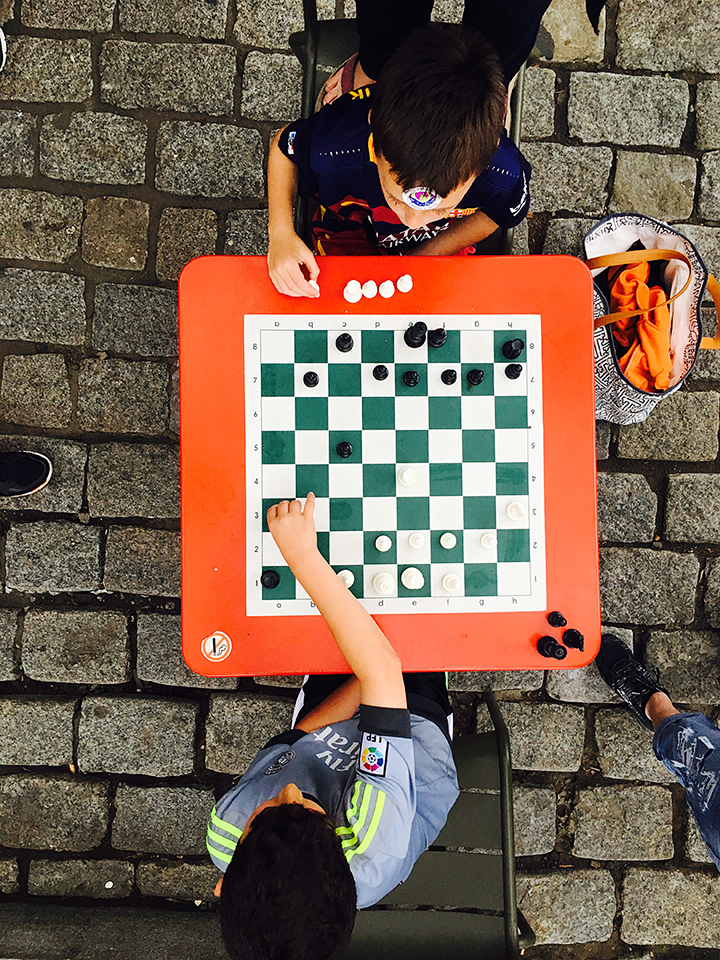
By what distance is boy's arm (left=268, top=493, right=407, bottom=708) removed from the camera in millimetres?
1599

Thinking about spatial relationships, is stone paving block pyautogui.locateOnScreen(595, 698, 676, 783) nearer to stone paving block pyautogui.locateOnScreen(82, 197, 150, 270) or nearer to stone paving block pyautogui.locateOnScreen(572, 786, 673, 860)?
stone paving block pyautogui.locateOnScreen(572, 786, 673, 860)

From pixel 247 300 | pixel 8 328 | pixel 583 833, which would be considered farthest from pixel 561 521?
pixel 8 328


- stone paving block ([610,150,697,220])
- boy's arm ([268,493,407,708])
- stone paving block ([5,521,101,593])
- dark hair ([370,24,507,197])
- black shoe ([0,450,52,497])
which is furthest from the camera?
stone paving block ([610,150,697,220])

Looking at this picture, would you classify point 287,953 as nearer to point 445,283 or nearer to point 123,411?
point 445,283

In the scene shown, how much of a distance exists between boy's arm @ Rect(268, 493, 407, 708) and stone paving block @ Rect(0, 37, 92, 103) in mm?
2074

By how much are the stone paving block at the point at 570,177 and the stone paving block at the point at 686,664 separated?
1.74 metres

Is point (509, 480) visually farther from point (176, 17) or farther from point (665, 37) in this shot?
point (176, 17)

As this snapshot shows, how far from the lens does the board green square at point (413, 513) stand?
1715 mm

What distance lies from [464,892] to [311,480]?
133cm

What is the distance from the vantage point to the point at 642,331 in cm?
223

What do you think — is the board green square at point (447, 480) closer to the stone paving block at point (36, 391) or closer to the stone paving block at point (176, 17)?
the stone paving block at point (36, 391)

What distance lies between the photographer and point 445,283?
5.66ft

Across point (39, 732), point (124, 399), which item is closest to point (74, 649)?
point (39, 732)

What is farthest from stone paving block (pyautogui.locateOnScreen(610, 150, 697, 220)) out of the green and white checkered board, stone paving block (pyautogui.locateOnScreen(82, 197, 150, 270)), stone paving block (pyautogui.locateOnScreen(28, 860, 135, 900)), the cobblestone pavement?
stone paving block (pyautogui.locateOnScreen(28, 860, 135, 900))
